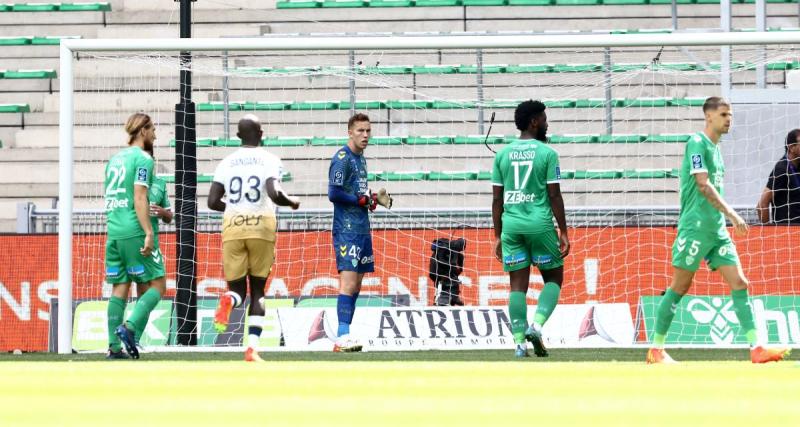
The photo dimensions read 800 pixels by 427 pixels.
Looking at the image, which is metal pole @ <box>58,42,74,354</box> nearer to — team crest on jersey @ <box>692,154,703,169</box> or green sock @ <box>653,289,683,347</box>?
green sock @ <box>653,289,683,347</box>

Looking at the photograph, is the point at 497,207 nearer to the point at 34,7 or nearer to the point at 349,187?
the point at 349,187

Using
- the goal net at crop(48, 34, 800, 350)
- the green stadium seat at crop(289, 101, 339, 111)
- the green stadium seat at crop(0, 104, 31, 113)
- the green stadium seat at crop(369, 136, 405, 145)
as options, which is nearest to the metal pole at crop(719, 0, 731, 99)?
the goal net at crop(48, 34, 800, 350)

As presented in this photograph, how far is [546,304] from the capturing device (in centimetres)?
1077

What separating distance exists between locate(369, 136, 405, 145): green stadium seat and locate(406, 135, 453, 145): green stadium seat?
10 cm

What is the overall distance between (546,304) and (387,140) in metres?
6.19

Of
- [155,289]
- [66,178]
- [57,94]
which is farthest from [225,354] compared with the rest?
A: [57,94]

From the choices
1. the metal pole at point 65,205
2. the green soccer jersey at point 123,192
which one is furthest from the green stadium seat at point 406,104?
the green soccer jersey at point 123,192

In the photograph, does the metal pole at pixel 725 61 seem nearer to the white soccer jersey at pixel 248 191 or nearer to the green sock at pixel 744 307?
the green sock at pixel 744 307

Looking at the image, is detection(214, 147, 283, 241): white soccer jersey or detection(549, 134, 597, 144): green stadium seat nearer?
detection(214, 147, 283, 241): white soccer jersey

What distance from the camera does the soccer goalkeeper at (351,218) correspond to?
11875 millimetres

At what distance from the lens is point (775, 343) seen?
45.0ft

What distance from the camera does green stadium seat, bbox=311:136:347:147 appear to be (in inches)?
668
